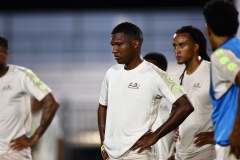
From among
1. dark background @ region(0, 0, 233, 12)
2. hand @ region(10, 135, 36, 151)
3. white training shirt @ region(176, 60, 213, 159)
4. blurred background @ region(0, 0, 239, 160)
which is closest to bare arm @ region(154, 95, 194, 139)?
white training shirt @ region(176, 60, 213, 159)

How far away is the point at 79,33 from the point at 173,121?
12.1m

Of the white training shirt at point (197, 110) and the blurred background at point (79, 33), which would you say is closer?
the white training shirt at point (197, 110)

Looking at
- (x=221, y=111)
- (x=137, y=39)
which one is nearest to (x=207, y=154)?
(x=137, y=39)

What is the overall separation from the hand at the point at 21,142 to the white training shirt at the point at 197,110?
1680mm

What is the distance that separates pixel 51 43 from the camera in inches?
728

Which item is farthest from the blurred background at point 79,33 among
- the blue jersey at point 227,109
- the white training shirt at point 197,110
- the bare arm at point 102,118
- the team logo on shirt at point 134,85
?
the blue jersey at point 227,109

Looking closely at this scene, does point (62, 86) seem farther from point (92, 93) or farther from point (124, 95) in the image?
point (124, 95)

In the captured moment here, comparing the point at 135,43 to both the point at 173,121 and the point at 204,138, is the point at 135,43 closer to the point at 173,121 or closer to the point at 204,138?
the point at 173,121

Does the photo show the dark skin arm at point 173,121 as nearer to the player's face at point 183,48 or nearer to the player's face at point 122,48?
the player's face at point 122,48

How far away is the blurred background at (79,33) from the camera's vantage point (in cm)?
1741

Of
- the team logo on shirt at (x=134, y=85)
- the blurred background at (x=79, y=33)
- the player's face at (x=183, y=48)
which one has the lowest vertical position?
the blurred background at (x=79, y=33)

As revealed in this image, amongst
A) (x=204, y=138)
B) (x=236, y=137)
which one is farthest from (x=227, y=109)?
(x=204, y=138)

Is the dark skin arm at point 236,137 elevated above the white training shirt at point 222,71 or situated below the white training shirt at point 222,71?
below

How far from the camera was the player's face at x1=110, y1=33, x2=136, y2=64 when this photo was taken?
6.73 meters
